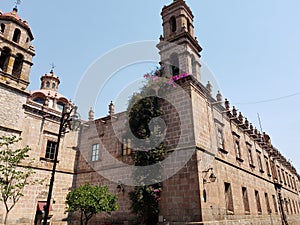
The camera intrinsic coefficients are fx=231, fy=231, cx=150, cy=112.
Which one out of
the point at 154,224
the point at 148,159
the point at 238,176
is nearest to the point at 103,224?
the point at 154,224

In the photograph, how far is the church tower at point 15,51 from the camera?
14.8 metres

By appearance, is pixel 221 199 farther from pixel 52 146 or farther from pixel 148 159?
pixel 52 146

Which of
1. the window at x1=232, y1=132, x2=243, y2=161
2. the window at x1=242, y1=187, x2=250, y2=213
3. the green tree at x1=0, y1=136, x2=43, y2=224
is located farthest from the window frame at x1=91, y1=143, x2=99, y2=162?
the window at x1=242, y1=187, x2=250, y2=213

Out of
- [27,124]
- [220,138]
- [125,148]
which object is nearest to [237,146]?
[220,138]

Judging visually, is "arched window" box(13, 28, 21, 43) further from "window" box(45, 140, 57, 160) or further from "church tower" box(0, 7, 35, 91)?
"window" box(45, 140, 57, 160)

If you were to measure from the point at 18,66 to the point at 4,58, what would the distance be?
0.93 m

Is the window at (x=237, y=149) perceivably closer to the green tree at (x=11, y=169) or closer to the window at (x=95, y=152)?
the window at (x=95, y=152)

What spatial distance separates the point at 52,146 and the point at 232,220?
1265 cm

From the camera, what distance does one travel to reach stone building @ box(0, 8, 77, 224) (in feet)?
45.9

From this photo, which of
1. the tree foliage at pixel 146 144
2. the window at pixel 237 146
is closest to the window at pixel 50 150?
the tree foliage at pixel 146 144

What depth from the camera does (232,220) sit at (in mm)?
11977

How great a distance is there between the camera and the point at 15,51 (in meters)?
15.5

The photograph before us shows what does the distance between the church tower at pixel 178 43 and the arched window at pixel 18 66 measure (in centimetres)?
946

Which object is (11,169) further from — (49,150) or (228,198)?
(228,198)
